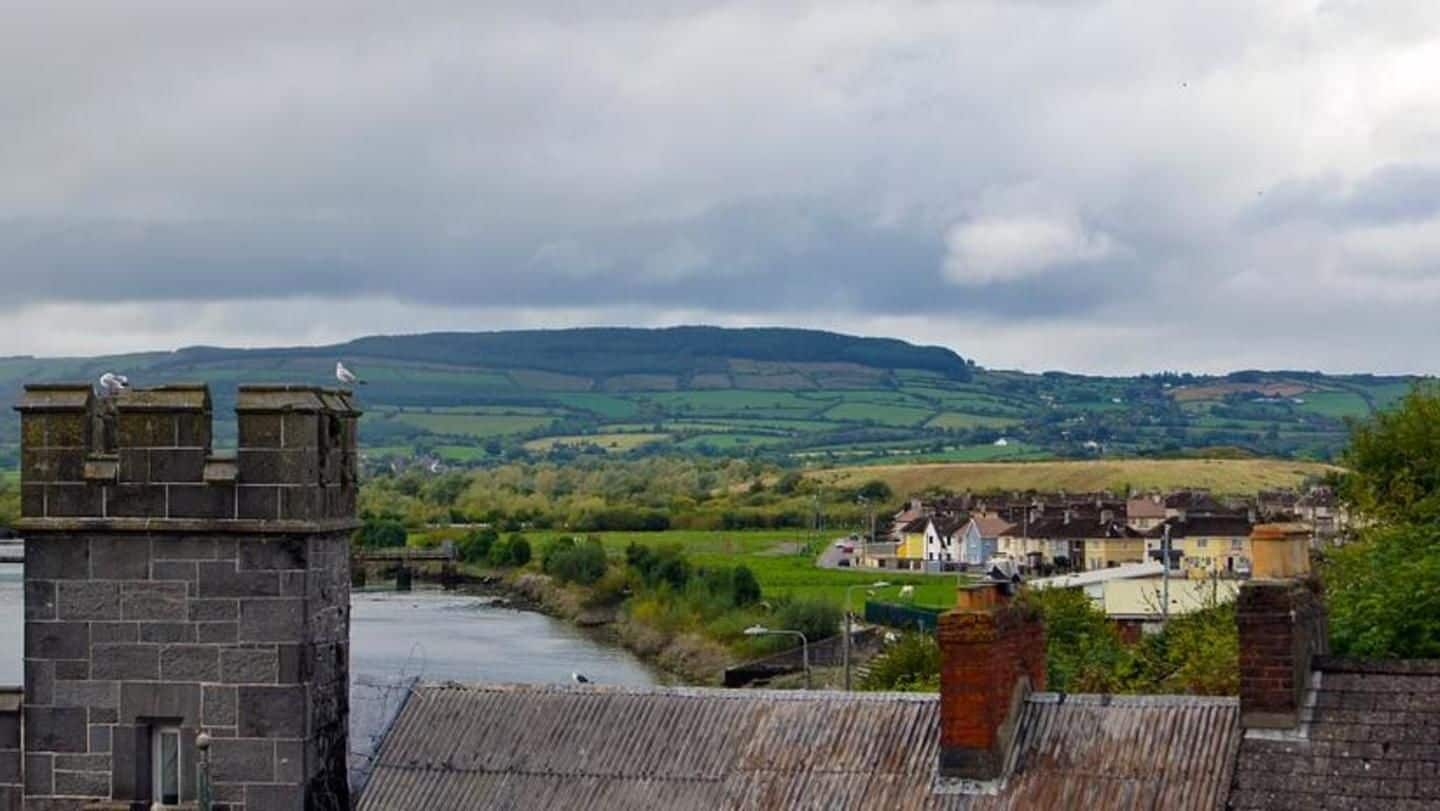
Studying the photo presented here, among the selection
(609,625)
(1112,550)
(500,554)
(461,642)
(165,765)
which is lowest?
(609,625)

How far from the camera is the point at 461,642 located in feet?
306

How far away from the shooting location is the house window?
17.3 m

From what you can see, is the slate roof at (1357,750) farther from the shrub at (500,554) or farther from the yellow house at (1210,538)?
the shrub at (500,554)

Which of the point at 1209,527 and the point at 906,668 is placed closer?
the point at 906,668

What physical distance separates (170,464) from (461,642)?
76.9 meters

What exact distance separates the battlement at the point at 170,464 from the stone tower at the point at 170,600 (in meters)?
0.02

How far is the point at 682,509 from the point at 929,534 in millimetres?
43044

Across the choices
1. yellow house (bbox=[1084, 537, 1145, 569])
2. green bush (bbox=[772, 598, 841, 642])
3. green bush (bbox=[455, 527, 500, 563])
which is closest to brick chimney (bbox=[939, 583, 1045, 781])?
green bush (bbox=[772, 598, 841, 642])

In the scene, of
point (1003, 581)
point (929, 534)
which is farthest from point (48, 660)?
point (929, 534)

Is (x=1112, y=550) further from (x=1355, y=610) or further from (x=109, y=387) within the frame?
(x=109, y=387)

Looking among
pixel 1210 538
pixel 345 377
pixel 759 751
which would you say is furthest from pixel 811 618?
pixel 759 751

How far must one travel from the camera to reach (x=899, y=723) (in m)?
18.0

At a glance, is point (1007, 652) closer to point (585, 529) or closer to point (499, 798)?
point (499, 798)

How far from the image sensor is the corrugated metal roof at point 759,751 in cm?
1705
